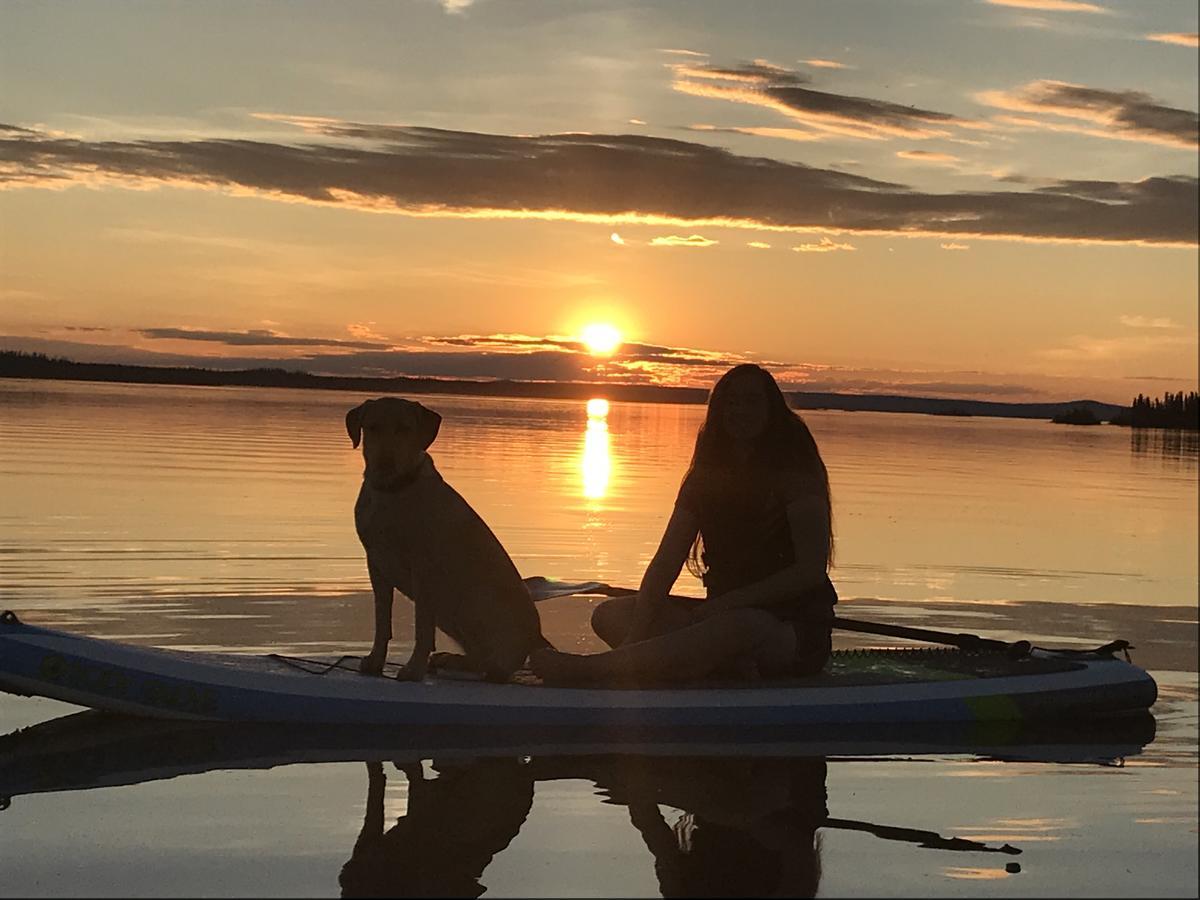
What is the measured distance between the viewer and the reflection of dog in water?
463 centimetres

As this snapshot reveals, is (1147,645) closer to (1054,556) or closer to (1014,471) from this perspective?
(1054,556)

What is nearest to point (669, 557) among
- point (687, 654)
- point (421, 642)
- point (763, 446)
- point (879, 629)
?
point (687, 654)

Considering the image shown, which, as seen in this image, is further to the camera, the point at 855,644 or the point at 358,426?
the point at 855,644

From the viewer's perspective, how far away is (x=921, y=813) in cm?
578

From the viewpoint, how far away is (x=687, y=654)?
23.3 feet

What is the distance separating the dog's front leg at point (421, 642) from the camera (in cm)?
695

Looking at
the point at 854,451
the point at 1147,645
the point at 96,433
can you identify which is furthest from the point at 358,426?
the point at 854,451

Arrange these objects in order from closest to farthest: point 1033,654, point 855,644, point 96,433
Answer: point 1033,654 → point 855,644 → point 96,433

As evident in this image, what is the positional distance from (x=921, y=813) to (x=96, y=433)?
31.6 meters

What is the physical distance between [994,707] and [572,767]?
248 centimetres

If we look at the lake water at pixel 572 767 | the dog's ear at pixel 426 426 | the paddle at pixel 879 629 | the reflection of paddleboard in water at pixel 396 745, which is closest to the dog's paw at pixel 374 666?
the reflection of paddleboard in water at pixel 396 745

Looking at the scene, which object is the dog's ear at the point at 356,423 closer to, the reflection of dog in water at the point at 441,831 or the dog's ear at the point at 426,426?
the dog's ear at the point at 426,426

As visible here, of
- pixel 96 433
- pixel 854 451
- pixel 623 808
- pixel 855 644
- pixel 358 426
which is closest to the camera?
pixel 623 808

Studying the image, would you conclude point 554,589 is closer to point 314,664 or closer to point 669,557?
point 669,557
